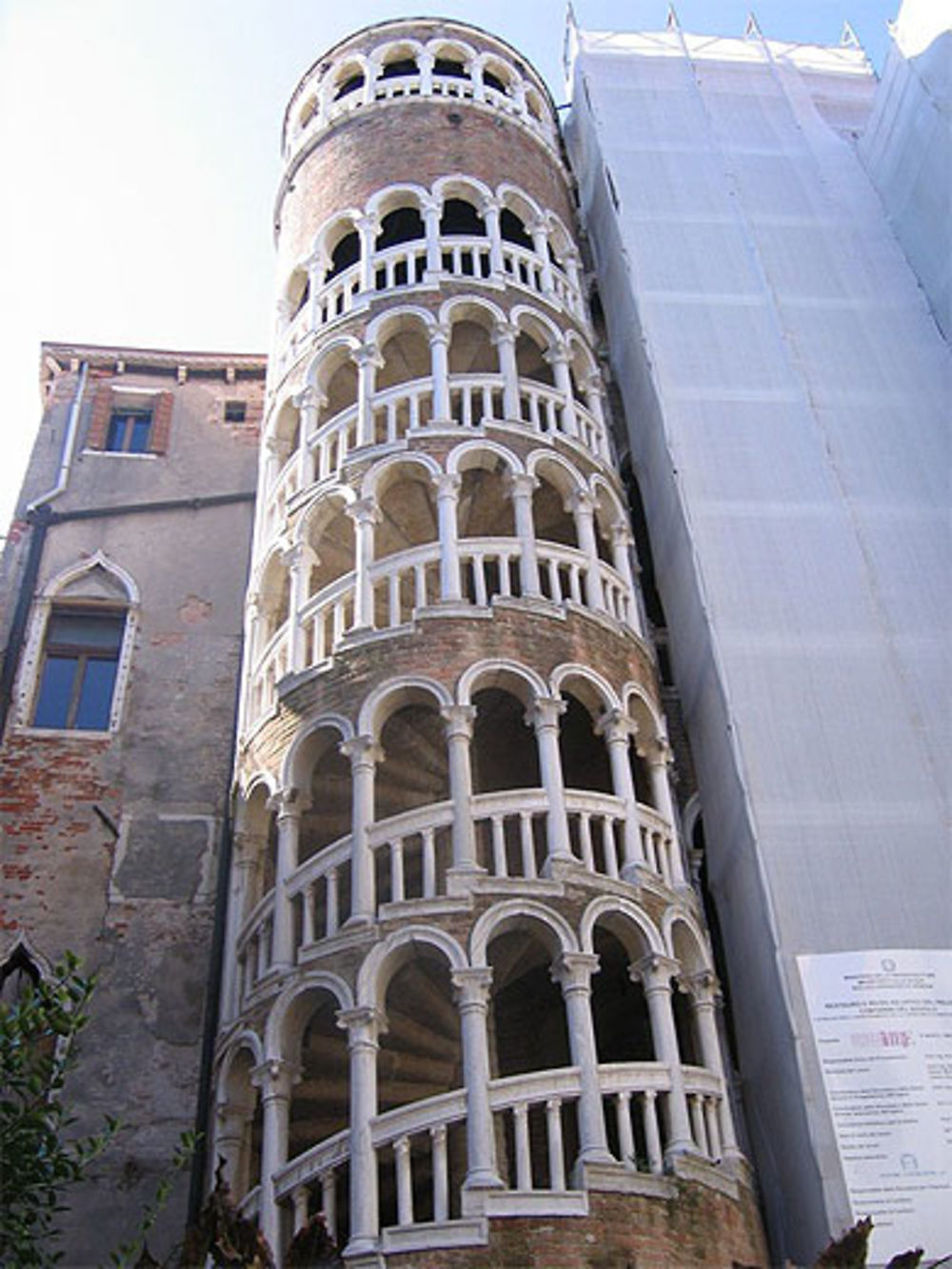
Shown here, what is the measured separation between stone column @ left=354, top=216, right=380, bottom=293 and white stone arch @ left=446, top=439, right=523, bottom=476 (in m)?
3.29

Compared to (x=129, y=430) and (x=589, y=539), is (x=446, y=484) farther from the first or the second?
(x=129, y=430)

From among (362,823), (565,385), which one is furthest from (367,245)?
(362,823)

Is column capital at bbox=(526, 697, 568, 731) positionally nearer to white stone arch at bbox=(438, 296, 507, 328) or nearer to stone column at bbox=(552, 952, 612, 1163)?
stone column at bbox=(552, 952, 612, 1163)

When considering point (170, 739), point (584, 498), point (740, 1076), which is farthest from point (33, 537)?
point (740, 1076)

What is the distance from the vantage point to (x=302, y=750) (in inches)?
500

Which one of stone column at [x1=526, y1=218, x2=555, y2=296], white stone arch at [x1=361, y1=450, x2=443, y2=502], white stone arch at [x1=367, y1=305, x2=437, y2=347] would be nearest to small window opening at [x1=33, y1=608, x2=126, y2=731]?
white stone arch at [x1=361, y1=450, x2=443, y2=502]

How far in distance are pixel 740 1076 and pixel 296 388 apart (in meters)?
9.26

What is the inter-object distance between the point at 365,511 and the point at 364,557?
0.65m

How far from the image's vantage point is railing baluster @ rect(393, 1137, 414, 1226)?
941 cm

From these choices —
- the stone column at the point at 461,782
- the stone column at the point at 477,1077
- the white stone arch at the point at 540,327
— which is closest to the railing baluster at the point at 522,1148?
the stone column at the point at 477,1077

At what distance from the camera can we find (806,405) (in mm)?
16453

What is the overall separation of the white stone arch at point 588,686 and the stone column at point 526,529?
0.84 metres

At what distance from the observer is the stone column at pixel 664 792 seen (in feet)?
40.4

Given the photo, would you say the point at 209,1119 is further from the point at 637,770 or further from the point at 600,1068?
the point at 637,770
